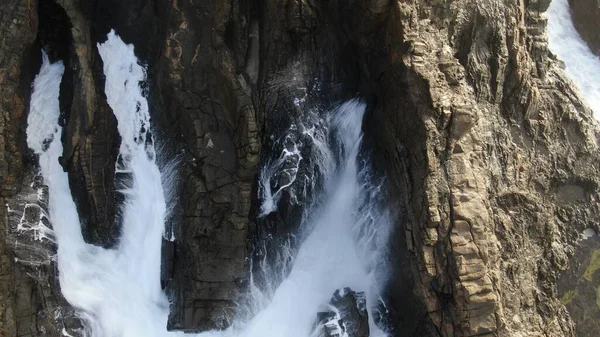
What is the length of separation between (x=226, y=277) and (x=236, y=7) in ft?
19.9

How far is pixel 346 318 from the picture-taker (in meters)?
13.7

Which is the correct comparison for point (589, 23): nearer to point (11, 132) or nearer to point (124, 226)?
point (124, 226)

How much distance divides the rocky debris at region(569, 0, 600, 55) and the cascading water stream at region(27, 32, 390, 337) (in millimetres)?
8705

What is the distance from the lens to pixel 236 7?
13438mm

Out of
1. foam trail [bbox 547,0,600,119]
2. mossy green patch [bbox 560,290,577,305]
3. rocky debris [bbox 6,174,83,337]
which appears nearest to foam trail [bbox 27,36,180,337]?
rocky debris [bbox 6,174,83,337]

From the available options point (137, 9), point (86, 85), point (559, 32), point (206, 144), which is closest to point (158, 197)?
point (206, 144)

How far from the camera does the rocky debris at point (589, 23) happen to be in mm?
18438

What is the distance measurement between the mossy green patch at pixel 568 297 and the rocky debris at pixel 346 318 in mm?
4507

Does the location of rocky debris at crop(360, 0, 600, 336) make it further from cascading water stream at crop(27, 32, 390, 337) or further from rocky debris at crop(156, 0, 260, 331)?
rocky debris at crop(156, 0, 260, 331)

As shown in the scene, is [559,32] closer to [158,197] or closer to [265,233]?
[265,233]

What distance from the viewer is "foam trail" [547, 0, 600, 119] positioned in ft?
58.3

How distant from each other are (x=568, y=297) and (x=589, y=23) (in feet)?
30.0

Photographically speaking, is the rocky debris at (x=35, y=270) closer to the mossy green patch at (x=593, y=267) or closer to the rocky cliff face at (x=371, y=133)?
the rocky cliff face at (x=371, y=133)

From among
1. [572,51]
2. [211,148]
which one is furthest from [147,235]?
[572,51]
